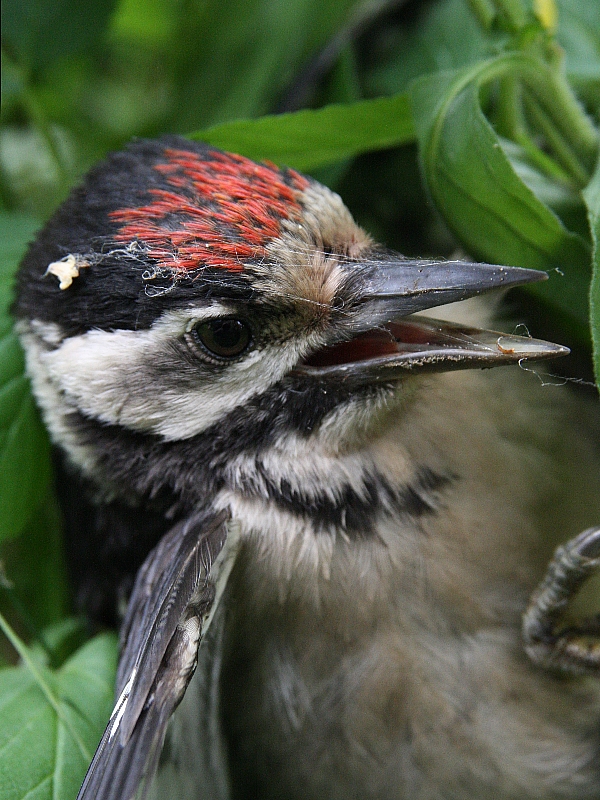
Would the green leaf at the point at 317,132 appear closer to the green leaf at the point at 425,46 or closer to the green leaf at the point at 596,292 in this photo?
the green leaf at the point at 425,46

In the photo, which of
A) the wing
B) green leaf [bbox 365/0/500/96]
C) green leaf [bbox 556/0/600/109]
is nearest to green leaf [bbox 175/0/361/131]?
green leaf [bbox 365/0/500/96]

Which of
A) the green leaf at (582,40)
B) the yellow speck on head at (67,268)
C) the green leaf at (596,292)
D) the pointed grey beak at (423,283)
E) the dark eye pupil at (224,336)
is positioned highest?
the yellow speck on head at (67,268)

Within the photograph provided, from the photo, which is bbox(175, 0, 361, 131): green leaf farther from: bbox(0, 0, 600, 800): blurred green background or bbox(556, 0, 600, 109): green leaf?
bbox(556, 0, 600, 109): green leaf

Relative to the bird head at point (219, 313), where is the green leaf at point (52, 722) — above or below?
below

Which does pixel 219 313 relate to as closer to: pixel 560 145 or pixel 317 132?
pixel 317 132

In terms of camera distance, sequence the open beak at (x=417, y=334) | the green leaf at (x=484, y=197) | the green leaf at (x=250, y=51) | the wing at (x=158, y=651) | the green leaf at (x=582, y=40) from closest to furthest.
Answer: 1. the wing at (x=158, y=651)
2. the open beak at (x=417, y=334)
3. the green leaf at (x=484, y=197)
4. the green leaf at (x=582, y=40)
5. the green leaf at (x=250, y=51)

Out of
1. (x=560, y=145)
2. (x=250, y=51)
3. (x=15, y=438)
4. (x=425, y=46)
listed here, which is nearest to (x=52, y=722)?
(x=15, y=438)

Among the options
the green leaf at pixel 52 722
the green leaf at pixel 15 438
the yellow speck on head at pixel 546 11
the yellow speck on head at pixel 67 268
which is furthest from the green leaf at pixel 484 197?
the green leaf at pixel 52 722
